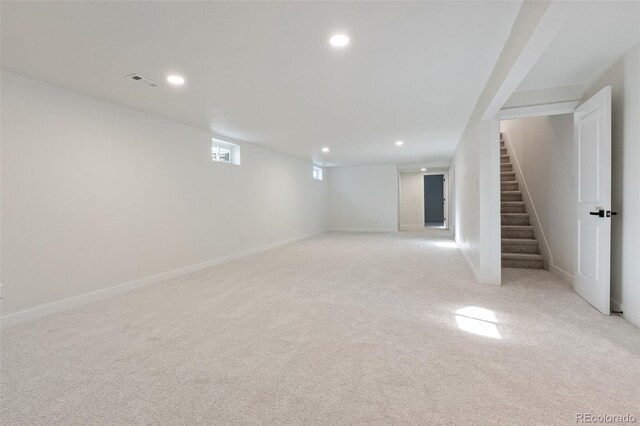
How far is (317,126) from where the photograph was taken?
4840mm

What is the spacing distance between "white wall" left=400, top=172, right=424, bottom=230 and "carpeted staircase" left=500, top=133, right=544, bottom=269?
18.9ft

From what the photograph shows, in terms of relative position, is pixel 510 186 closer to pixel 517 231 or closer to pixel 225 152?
pixel 517 231

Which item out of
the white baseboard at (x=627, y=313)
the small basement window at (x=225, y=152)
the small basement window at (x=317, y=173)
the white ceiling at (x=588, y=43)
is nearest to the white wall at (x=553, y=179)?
the white ceiling at (x=588, y=43)

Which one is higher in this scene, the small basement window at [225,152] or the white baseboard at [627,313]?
→ the small basement window at [225,152]

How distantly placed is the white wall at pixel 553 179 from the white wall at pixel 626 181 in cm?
97

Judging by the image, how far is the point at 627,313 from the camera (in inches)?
97.7

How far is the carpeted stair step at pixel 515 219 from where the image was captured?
507 cm

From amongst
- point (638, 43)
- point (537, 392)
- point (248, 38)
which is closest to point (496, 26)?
point (638, 43)

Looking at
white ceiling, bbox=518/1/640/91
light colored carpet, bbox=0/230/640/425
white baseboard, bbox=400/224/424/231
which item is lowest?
light colored carpet, bbox=0/230/640/425

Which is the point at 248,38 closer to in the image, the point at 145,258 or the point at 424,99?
the point at 424,99

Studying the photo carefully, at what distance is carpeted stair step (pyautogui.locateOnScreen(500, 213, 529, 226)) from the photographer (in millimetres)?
5074

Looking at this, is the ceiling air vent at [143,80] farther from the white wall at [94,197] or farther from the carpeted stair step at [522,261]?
the carpeted stair step at [522,261]

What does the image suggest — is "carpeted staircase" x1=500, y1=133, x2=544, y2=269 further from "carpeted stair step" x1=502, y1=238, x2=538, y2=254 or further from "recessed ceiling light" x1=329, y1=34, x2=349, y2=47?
"recessed ceiling light" x1=329, y1=34, x2=349, y2=47

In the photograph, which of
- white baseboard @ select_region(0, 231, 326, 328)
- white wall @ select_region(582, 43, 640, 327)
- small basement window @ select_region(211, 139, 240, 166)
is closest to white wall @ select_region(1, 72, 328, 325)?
white baseboard @ select_region(0, 231, 326, 328)
